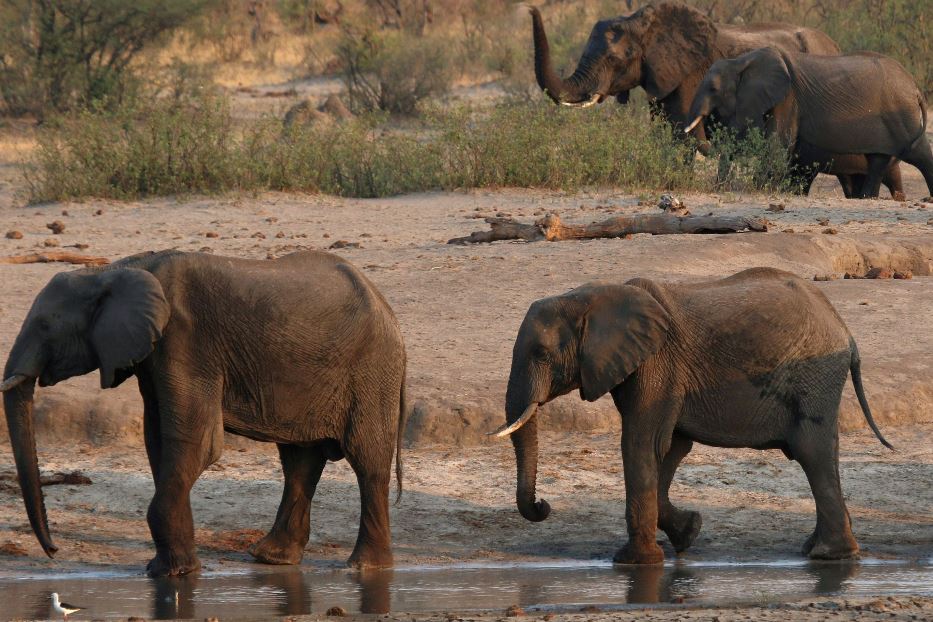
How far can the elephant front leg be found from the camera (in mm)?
6480

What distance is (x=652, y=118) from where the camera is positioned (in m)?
17.1

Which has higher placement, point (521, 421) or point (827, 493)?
point (521, 421)

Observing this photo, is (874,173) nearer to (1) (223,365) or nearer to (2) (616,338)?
(2) (616,338)

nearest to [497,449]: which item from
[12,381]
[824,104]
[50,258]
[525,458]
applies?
[525,458]

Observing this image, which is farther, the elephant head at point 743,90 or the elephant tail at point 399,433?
the elephant head at point 743,90

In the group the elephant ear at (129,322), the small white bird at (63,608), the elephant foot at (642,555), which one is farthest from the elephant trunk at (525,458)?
the small white bird at (63,608)

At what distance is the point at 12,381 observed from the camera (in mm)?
5965

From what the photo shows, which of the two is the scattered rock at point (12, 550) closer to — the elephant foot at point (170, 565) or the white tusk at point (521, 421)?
the elephant foot at point (170, 565)

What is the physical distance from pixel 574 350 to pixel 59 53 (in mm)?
16560

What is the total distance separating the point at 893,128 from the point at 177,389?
1190 cm

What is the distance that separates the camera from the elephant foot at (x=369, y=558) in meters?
6.55

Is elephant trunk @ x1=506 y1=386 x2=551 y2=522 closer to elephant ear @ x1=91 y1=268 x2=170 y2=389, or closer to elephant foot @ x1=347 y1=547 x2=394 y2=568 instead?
elephant foot @ x1=347 y1=547 x2=394 y2=568

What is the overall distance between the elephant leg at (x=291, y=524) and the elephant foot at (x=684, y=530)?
1507 mm

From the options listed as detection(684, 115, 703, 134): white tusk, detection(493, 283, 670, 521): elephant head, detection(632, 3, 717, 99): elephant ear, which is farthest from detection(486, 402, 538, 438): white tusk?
detection(632, 3, 717, 99): elephant ear
